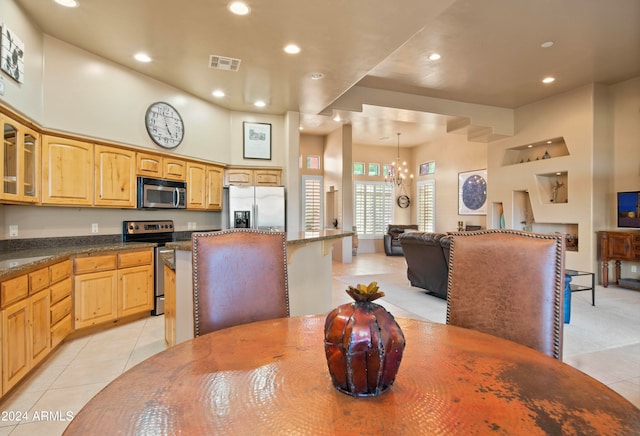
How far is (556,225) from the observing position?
6410 mm

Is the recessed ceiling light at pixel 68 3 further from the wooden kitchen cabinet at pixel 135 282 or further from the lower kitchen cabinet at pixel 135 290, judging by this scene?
the lower kitchen cabinet at pixel 135 290

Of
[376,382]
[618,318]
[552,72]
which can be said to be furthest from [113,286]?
[552,72]

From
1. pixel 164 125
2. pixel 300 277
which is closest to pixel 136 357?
pixel 300 277

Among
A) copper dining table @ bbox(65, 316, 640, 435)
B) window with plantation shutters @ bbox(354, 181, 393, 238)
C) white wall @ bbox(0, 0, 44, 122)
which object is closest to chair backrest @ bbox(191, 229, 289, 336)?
copper dining table @ bbox(65, 316, 640, 435)

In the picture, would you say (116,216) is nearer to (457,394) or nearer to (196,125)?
(196,125)

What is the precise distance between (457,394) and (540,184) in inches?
276

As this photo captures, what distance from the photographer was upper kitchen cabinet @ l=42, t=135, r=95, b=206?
3.17m

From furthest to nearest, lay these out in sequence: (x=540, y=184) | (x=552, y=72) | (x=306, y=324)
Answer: (x=540, y=184)
(x=552, y=72)
(x=306, y=324)

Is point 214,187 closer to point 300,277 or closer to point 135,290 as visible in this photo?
point 135,290

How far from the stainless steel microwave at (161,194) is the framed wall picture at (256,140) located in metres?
1.27

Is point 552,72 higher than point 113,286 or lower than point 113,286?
higher

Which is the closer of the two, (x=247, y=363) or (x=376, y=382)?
(x=376, y=382)

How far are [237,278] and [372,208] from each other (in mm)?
9065

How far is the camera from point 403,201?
10.7m
